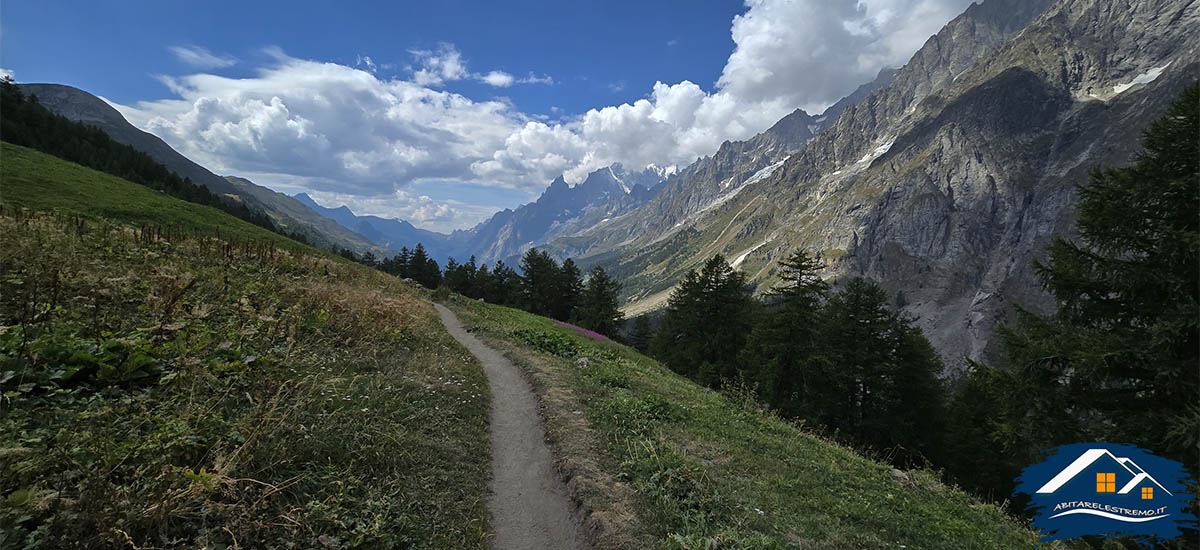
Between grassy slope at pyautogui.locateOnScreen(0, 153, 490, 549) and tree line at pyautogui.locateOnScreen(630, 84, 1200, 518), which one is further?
tree line at pyautogui.locateOnScreen(630, 84, 1200, 518)

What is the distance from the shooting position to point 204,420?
211 inches

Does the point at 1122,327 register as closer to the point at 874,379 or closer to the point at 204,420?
the point at 874,379

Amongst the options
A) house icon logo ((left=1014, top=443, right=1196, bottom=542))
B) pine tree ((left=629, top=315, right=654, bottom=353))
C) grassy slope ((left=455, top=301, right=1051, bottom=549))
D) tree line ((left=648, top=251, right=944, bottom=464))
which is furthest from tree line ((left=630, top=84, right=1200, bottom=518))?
pine tree ((left=629, top=315, right=654, bottom=353))

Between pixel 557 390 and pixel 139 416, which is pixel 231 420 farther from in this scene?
pixel 557 390

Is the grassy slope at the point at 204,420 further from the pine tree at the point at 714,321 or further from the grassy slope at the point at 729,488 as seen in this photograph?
the pine tree at the point at 714,321

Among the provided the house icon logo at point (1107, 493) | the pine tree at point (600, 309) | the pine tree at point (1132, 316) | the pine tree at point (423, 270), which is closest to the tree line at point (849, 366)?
the pine tree at point (1132, 316)

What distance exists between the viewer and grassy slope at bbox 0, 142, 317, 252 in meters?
24.3

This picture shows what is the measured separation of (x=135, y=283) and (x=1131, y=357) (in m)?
22.5

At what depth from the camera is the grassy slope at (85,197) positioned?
24344 millimetres

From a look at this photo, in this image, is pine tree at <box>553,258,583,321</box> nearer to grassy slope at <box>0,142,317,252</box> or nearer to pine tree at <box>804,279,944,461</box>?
grassy slope at <box>0,142,317,252</box>

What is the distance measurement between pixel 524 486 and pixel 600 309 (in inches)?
2034

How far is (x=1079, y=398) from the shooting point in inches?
436

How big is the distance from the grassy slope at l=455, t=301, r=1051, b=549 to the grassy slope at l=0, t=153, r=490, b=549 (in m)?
2.14

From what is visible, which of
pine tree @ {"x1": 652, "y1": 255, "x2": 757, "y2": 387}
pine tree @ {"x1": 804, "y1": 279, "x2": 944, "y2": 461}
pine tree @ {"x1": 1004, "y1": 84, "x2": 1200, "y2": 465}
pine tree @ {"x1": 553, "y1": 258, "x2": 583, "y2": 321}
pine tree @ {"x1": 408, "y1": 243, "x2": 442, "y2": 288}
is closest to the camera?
pine tree @ {"x1": 1004, "y1": 84, "x2": 1200, "y2": 465}
